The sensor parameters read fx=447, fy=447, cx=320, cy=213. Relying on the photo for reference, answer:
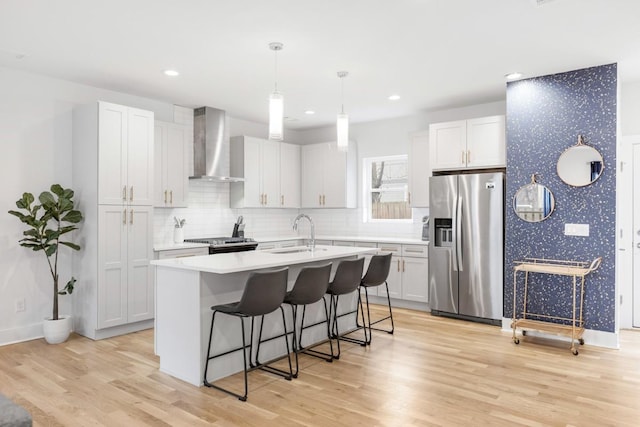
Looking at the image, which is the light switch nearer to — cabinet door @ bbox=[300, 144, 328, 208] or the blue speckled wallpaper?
the blue speckled wallpaper

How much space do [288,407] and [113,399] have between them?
1223mm

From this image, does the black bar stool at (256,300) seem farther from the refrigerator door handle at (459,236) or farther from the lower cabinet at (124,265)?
the refrigerator door handle at (459,236)

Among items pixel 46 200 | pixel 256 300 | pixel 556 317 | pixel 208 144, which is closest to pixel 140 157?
pixel 46 200

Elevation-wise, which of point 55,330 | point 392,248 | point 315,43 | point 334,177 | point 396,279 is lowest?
point 55,330

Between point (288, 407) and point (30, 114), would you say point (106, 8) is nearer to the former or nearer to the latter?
point (30, 114)

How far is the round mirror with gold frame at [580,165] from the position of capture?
4305 mm

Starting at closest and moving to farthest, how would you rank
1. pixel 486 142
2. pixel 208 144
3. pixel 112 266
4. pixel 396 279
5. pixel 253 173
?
1. pixel 112 266
2. pixel 486 142
3. pixel 208 144
4. pixel 396 279
5. pixel 253 173

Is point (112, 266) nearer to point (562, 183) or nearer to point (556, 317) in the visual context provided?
point (556, 317)

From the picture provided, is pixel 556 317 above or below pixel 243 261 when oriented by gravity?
below

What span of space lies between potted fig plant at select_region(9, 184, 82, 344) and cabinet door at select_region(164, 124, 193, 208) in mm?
1212

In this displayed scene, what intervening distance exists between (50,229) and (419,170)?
4432 mm

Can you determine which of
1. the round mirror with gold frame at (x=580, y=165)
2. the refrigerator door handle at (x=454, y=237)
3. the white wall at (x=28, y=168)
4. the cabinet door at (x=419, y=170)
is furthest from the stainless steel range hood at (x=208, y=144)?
the round mirror with gold frame at (x=580, y=165)

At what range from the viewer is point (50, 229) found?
4457 millimetres

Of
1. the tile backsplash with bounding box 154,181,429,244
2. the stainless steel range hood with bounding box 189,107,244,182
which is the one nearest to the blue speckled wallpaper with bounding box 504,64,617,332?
the tile backsplash with bounding box 154,181,429,244
